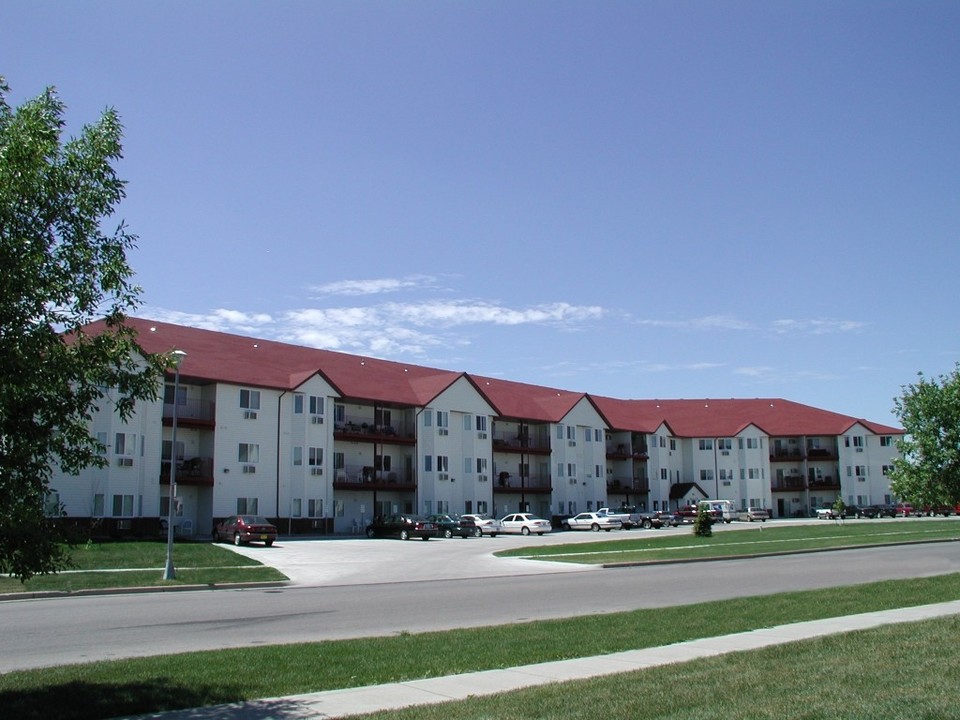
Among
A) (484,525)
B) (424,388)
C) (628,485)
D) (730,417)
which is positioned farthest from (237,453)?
(730,417)

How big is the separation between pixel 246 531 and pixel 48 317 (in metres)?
35.3

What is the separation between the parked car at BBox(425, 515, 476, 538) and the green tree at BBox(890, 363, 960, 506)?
3450 centimetres

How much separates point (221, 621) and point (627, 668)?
9422mm

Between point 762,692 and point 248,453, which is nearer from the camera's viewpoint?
point 762,692

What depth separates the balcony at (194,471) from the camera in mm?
48094

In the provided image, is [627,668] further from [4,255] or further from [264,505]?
[264,505]

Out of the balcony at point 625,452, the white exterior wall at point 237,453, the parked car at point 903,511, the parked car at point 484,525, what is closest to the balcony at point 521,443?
the balcony at point 625,452

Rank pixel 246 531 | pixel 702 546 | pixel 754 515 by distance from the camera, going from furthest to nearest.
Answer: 1. pixel 754 515
2. pixel 246 531
3. pixel 702 546

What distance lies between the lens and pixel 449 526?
180 feet

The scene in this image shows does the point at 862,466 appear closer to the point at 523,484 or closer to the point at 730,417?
the point at 730,417

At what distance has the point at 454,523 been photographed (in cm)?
5503

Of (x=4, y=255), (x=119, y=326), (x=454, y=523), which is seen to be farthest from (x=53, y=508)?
(x=454, y=523)

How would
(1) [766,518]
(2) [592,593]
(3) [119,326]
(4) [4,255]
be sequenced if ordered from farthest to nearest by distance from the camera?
(1) [766,518] < (2) [592,593] < (3) [119,326] < (4) [4,255]

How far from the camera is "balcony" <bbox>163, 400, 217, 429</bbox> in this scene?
48.8m
